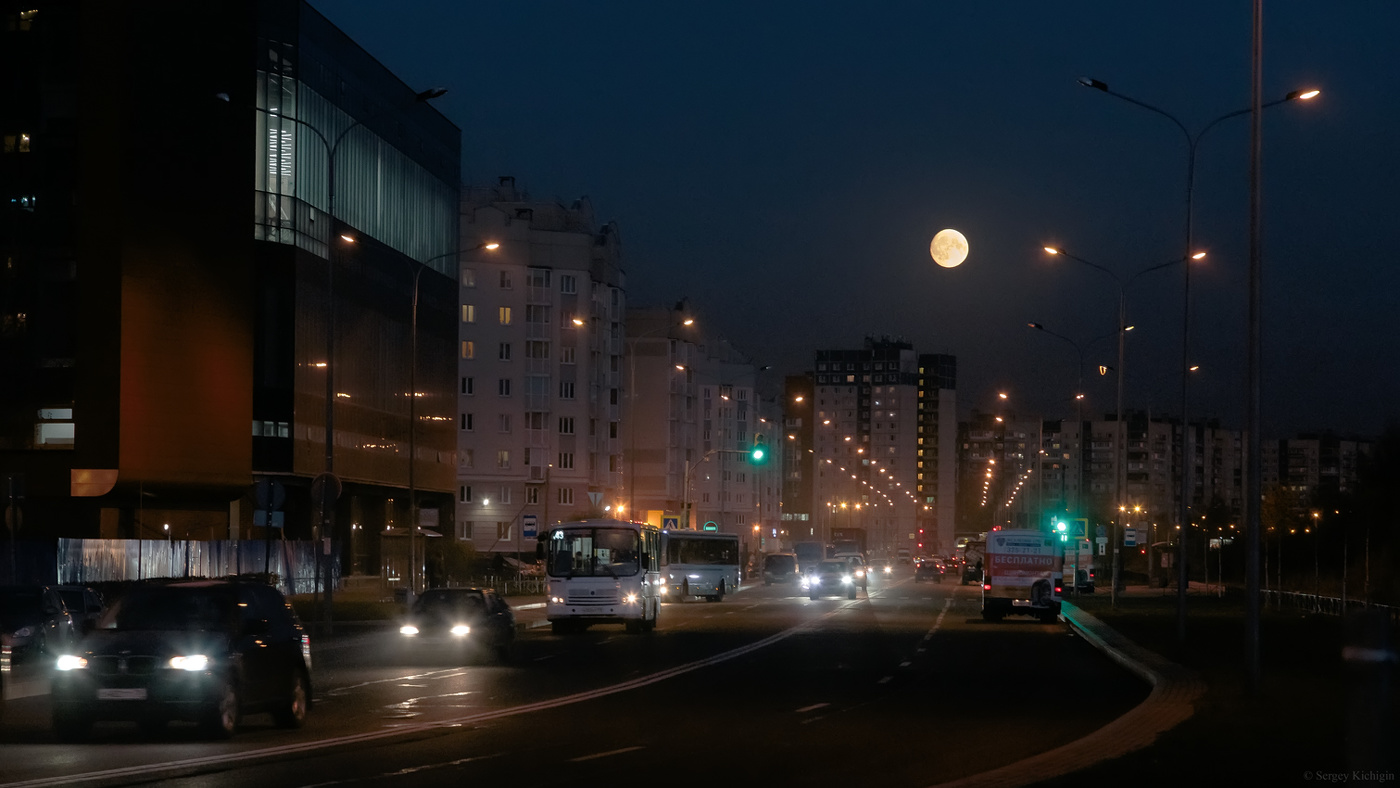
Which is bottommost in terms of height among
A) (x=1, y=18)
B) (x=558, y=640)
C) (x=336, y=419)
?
(x=558, y=640)

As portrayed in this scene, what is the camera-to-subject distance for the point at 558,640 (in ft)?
128

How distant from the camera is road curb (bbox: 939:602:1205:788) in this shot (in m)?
13.7

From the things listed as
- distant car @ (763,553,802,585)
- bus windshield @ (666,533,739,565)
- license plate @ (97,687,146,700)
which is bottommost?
distant car @ (763,553,802,585)

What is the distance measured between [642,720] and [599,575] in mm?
22275

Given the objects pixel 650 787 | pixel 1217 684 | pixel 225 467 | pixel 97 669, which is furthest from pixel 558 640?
pixel 225 467

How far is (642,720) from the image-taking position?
19.4m

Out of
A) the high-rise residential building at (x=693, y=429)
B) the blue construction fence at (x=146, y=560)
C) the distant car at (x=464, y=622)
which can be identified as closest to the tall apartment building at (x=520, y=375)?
the high-rise residential building at (x=693, y=429)

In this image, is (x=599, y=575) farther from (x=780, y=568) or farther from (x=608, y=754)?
(x=780, y=568)

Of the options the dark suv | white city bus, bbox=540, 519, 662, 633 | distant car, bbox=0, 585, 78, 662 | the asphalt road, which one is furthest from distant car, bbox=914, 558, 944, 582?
the dark suv

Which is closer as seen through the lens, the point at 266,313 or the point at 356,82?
the point at 266,313

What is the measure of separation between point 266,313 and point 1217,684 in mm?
57169

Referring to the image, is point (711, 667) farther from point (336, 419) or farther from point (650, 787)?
point (336, 419)

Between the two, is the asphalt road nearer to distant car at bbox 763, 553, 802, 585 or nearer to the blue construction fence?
the blue construction fence

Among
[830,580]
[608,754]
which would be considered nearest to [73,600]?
[608,754]
